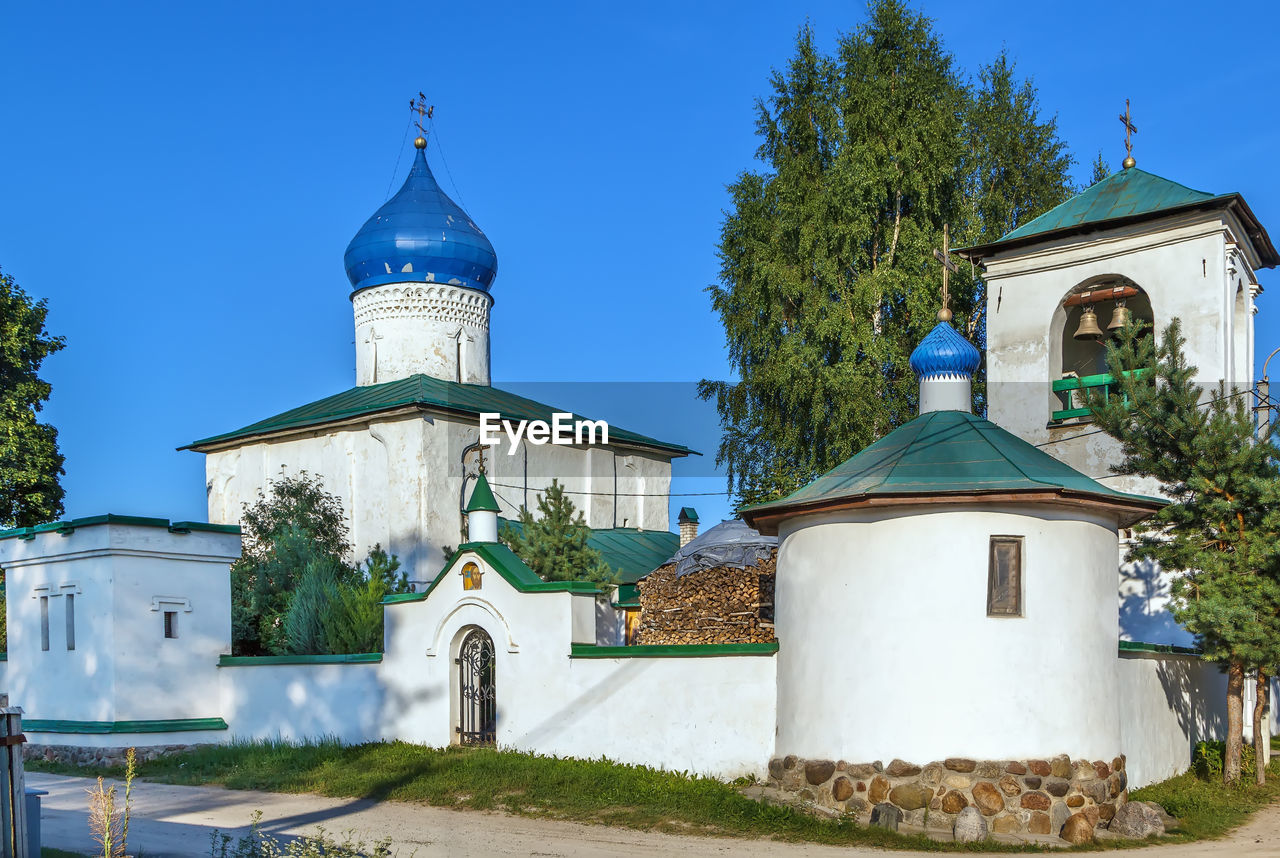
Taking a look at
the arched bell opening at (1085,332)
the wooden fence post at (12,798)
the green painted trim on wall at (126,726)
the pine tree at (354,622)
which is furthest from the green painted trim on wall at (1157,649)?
the green painted trim on wall at (126,726)

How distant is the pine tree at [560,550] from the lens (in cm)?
1652

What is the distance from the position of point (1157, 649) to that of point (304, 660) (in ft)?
31.8

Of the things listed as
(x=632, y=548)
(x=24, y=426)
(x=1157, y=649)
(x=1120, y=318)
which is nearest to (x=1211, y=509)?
(x=1157, y=649)

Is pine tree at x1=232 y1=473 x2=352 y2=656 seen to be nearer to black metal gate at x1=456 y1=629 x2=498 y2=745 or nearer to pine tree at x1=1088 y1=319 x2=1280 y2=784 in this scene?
black metal gate at x1=456 y1=629 x2=498 y2=745

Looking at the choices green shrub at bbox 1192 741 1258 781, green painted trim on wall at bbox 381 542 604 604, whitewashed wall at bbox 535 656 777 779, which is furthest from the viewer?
green shrub at bbox 1192 741 1258 781

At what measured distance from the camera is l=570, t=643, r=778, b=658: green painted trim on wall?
11688 millimetres

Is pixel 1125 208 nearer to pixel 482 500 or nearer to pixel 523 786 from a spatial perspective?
pixel 482 500

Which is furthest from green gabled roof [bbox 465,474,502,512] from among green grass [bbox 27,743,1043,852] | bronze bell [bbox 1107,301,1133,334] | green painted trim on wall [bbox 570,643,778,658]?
bronze bell [bbox 1107,301,1133,334]

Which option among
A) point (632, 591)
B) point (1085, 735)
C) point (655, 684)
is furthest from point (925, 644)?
point (632, 591)

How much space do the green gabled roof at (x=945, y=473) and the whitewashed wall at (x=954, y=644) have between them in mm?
235

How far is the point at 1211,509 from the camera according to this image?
1216 cm

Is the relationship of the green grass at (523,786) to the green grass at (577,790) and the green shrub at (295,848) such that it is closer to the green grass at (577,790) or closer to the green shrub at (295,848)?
the green grass at (577,790)

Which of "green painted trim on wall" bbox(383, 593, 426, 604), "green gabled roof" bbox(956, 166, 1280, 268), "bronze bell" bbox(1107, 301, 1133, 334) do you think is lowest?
"green painted trim on wall" bbox(383, 593, 426, 604)

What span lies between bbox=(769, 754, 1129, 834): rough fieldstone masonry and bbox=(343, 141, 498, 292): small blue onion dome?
55.3 feet
